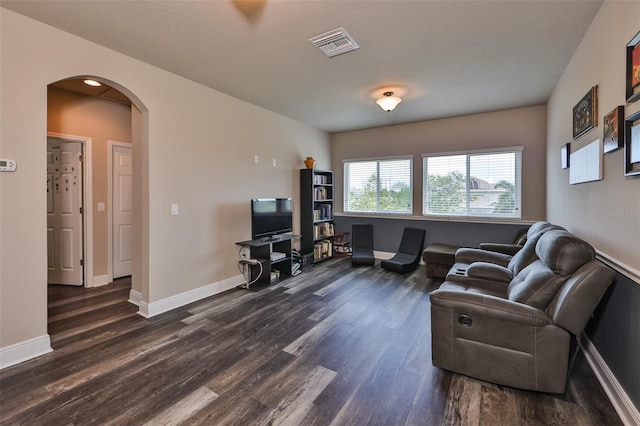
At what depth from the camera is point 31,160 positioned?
7.74ft

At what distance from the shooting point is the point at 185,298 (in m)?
3.54

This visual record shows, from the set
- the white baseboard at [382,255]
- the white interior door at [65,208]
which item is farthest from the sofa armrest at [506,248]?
the white interior door at [65,208]

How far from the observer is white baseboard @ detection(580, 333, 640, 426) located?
1.62 meters

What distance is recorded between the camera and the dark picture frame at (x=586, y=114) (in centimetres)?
225

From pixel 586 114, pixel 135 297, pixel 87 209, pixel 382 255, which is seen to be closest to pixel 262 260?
pixel 135 297

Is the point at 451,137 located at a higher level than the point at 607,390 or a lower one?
higher

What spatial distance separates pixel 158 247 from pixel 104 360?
1242mm

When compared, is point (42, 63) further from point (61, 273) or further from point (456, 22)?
point (456, 22)

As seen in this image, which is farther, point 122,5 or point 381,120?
point 381,120

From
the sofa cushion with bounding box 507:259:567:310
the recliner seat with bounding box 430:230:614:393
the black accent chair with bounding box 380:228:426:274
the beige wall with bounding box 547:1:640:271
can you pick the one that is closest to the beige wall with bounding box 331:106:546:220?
the black accent chair with bounding box 380:228:426:274

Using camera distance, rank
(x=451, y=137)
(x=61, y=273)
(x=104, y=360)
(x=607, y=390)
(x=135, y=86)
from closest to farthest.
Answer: (x=607, y=390)
(x=104, y=360)
(x=135, y=86)
(x=61, y=273)
(x=451, y=137)

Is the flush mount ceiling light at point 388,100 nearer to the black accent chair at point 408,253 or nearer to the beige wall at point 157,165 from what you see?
the beige wall at point 157,165

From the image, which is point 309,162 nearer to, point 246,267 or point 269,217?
point 269,217

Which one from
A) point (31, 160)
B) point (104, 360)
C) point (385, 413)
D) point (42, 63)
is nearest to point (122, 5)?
point (42, 63)
